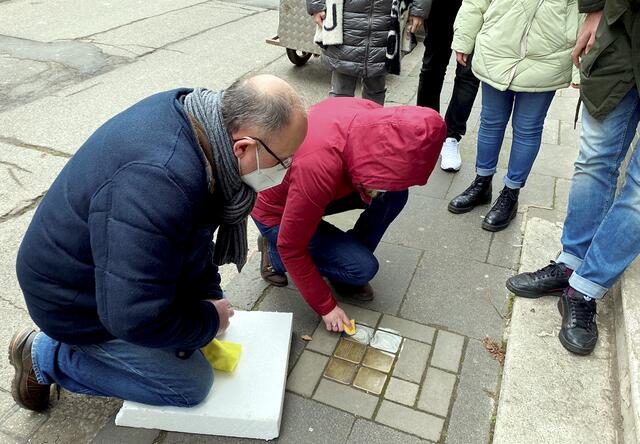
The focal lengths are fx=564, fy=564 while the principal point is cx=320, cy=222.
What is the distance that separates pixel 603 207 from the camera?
224cm

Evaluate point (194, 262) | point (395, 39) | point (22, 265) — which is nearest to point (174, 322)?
point (194, 262)

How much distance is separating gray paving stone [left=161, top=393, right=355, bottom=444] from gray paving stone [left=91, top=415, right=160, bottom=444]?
5 cm

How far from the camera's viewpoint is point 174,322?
156 centimetres

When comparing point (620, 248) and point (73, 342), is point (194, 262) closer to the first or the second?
point (73, 342)

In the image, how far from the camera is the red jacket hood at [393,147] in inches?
74.9

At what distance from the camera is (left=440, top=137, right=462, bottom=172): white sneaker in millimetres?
3578

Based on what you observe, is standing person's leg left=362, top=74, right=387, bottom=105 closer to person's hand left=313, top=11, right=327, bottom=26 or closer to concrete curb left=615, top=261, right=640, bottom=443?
person's hand left=313, top=11, right=327, bottom=26

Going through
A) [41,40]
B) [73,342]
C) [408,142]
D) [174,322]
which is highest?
[408,142]

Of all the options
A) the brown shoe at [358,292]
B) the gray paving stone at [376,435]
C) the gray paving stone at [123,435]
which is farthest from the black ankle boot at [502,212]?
the gray paving stone at [123,435]

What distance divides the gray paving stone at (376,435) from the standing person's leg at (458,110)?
2.05 meters

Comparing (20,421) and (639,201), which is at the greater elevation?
(639,201)

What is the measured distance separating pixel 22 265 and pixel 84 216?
13.5 inches

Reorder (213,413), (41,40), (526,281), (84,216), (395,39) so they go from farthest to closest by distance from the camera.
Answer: (41,40), (395,39), (526,281), (213,413), (84,216)

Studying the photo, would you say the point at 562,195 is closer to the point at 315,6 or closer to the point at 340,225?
the point at 340,225
